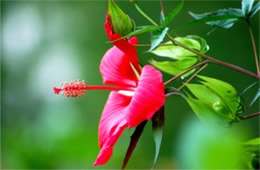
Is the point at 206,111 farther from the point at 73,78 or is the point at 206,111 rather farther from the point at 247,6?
the point at 73,78

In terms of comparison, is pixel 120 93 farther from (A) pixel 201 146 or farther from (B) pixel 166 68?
(A) pixel 201 146

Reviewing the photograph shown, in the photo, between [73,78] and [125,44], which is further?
[73,78]

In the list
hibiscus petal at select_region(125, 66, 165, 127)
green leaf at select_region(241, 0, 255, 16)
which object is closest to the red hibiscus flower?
hibiscus petal at select_region(125, 66, 165, 127)

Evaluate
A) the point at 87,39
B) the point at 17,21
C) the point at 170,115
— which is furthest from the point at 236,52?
the point at 17,21

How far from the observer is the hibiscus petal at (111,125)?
0.42m

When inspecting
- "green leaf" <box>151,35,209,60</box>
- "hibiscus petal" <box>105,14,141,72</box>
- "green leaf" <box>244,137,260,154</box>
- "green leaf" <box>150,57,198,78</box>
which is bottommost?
"green leaf" <box>244,137,260,154</box>

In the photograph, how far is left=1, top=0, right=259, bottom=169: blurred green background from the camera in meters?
0.24

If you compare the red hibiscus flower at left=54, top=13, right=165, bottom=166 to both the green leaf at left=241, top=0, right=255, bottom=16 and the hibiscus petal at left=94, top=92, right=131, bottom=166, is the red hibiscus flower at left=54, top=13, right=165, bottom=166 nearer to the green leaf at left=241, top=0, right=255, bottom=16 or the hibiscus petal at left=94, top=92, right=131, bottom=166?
the hibiscus petal at left=94, top=92, right=131, bottom=166

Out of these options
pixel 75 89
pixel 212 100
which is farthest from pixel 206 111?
pixel 75 89

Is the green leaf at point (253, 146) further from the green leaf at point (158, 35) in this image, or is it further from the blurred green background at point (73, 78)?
the green leaf at point (158, 35)

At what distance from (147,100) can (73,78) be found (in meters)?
1.40

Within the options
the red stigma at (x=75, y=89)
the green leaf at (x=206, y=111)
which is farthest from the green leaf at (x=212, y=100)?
the red stigma at (x=75, y=89)

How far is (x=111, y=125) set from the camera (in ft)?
1.42

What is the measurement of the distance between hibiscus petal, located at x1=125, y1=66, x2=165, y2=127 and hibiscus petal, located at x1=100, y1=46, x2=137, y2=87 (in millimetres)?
47
